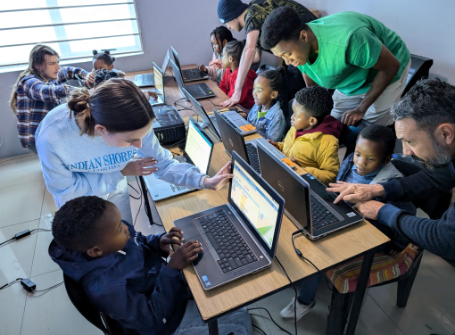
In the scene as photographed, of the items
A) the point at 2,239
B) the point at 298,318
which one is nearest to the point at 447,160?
the point at 298,318

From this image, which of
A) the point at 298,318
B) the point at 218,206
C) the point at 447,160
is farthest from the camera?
the point at 298,318

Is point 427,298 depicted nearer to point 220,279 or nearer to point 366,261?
point 366,261

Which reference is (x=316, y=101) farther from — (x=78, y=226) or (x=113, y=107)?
(x=78, y=226)

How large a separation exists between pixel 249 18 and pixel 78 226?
214 cm

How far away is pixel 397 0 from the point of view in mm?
2955

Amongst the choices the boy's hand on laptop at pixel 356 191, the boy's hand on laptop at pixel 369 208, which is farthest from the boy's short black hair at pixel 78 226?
the boy's hand on laptop at pixel 369 208

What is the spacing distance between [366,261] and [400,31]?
2.77 m

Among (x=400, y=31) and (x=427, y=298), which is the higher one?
(x=400, y=31)

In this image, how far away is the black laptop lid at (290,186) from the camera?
1.07 meters

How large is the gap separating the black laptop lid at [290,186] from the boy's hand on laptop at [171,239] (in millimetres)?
466

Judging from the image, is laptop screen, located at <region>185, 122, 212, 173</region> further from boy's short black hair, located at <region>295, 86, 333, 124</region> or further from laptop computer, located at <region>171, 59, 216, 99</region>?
laptop computer, located at <region>171, 59, 216, 99</region>

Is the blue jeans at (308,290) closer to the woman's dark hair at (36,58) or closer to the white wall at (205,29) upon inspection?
the white wall at (205,29)

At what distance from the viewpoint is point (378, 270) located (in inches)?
53.7

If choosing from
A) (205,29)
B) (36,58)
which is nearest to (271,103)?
(36,58)
